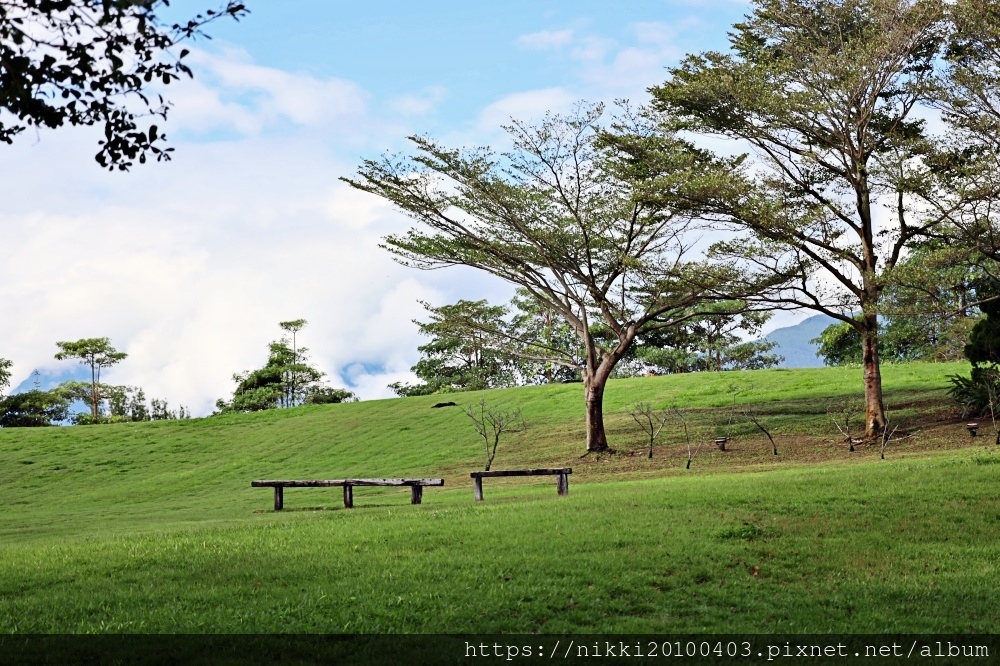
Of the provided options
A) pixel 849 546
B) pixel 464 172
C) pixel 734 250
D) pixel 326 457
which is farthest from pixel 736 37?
pixel 849 546

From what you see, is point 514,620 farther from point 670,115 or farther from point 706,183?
point 670,115

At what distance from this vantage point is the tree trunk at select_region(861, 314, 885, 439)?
25.8 metres

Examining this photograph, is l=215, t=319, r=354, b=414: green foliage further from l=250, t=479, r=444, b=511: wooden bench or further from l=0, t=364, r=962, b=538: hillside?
l=250, t=479, r=444, b=511: wooden bench

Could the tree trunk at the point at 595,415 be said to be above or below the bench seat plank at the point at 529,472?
above

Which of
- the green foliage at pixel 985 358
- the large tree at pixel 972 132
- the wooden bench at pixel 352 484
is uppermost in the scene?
the large tree at pixel 972 132

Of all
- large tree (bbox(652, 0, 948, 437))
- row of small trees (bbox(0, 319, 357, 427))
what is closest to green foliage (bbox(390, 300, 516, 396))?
row of small trees (bbox(0, 319, 357, 427))

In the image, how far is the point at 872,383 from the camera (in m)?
26.3

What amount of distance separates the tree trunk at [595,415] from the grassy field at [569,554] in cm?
300

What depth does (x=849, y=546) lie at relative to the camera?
38.9 feet

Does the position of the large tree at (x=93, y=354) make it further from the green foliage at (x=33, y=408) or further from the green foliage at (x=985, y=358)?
the green foliage at (x=985, y=358)

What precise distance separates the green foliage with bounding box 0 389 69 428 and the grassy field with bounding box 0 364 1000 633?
38.2 metres

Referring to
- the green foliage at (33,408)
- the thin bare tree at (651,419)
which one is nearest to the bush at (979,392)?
the thin bare tree at (651,419)

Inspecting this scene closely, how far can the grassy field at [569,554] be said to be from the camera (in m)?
8.97

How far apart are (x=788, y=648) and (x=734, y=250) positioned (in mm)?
20481
